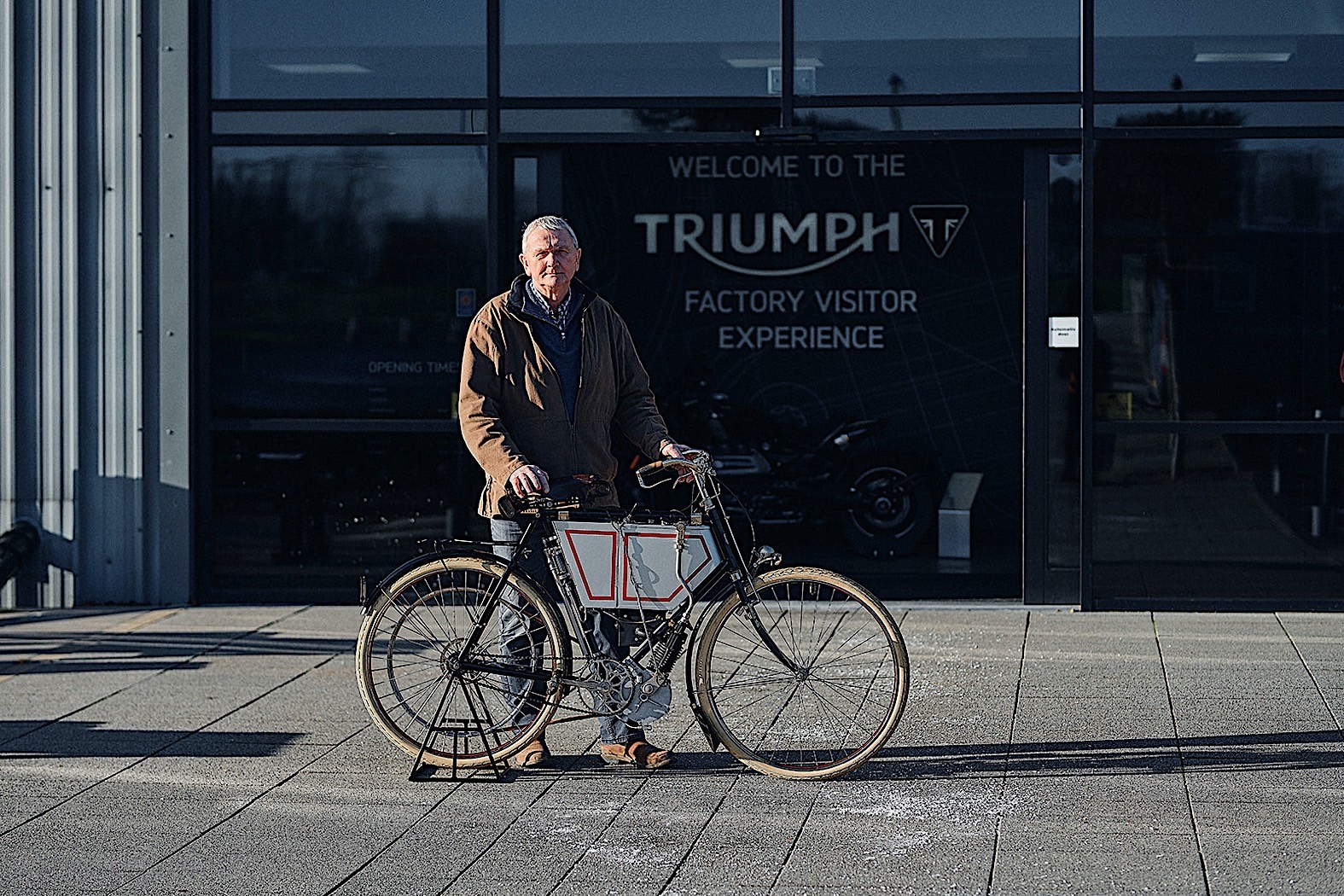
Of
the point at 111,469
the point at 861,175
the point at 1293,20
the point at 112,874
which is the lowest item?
the point at 112,874

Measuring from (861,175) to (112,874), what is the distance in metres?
5.91

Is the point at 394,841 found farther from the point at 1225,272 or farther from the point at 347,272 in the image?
the point at 1225,272

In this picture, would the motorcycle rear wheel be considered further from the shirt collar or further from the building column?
the shirt collar

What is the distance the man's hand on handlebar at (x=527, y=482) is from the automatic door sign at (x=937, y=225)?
4252 mm

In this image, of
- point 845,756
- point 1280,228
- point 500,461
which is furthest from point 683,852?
point 1280,228

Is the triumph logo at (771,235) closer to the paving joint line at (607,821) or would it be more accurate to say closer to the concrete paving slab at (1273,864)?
the paving joint line at (607,821)

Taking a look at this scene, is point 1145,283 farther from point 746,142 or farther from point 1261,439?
point 746,142

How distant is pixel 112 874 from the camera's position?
4863 mm

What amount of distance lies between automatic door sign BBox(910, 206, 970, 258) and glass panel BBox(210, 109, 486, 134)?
2334mm

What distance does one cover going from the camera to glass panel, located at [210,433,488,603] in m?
9.54

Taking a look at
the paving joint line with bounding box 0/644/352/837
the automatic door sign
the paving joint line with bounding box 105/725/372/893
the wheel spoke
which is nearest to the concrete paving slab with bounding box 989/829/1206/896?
the wheel spoke

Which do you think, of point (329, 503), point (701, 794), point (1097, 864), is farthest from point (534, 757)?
point (329, 503)

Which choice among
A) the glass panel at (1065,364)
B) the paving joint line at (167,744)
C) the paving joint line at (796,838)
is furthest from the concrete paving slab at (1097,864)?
the glass panel at (1065,364)

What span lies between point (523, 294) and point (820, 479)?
3.80 meters
